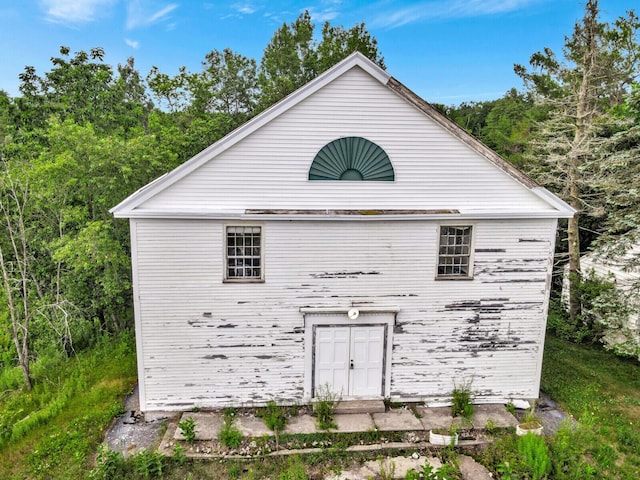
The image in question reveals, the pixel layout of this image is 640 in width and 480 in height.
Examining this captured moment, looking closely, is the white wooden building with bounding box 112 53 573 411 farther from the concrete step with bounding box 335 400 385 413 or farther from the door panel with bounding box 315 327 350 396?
the concrete step with bounding box 335 400 385 413

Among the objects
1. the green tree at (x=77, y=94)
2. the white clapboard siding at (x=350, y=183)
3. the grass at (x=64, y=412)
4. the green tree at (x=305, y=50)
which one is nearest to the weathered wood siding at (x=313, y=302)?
the white clapboard siding at (x=350, y=183)

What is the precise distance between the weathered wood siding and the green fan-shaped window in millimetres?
1105

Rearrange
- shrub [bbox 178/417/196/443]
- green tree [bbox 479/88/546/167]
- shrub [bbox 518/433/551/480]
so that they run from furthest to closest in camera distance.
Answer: green tree [bbox 479/88/546/167] < shrub [bbox 178/417/196/443] < shrub [bbox 518/433/551/480]

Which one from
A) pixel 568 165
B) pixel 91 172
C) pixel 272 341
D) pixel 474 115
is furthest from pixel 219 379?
pixel 474 115

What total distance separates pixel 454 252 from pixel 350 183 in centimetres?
305

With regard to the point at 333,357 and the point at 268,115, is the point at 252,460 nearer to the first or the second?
the point at 333,357

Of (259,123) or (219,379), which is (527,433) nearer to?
(219,379)

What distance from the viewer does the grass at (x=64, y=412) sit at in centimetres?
810

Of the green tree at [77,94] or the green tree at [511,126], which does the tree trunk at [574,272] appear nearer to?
the green tree at [511,126]

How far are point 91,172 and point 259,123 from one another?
781 cm

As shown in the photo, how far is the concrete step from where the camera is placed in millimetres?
9484

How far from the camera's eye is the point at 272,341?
946cm

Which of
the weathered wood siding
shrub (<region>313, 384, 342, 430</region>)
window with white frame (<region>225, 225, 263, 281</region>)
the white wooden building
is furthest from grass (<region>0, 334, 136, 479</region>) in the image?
shrub (<region>313, 384, 342, 430</region>)

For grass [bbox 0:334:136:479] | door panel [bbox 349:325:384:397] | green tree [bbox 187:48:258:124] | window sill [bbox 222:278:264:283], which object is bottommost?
grass [bbox 0:334:136:479]
